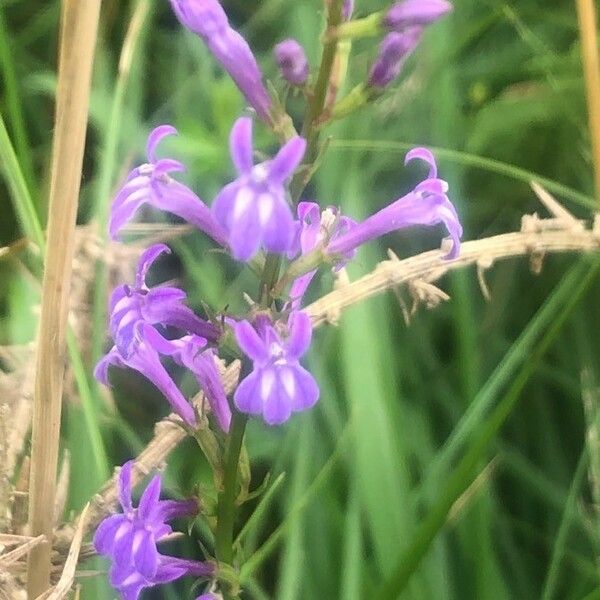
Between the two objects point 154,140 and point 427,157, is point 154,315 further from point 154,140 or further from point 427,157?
point 427,157

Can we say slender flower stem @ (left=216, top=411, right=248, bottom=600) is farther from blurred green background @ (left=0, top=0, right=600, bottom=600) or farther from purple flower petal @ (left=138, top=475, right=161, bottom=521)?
blurred green background @ (left=0, top=0, right=600, bottom=600)

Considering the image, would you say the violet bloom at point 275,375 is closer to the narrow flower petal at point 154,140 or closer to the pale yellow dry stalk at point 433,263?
the narrow flower petal at point 154,140

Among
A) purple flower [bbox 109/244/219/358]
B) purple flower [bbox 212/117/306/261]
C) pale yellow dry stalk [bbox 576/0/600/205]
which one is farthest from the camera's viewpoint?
pale yellow dry stalk [bbox 576/0/600/205]

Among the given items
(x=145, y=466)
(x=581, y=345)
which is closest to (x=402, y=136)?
(x=581, y=345)

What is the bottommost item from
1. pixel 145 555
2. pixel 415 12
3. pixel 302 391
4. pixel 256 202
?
pixel 145 555

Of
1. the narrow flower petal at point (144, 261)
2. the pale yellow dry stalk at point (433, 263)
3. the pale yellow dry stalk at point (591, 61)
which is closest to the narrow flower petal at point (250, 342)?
the narrow flower petal at point (144, 261)

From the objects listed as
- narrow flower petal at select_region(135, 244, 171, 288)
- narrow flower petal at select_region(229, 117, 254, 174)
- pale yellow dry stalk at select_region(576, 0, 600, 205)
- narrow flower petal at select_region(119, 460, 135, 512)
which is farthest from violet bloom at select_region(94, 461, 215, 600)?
pale yellow dry stalk at select_region(576, 0, 600, 205)

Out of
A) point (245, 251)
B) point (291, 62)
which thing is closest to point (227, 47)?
point (291, 62)

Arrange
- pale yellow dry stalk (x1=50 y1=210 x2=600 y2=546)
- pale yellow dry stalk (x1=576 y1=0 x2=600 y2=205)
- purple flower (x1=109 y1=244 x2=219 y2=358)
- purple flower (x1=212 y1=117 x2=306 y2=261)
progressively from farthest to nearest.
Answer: pale yellow dry stalk (x1=576 y1=0 x2=600 y2=205)
pale yellow dry stalk (x1=50 y1=210 x2=600 y2=546)
purple flower (x1=109 y1=244 x2=219 y2=358)
purple flower (x1=212 y1=117 x2=306 y2=261)

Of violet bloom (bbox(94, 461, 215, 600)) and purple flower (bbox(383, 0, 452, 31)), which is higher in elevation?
Answer: purple flower (bbox(383, 0, 452, 31))
